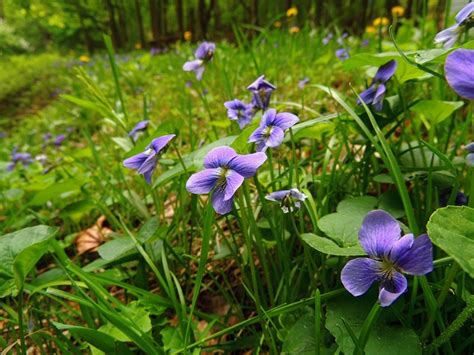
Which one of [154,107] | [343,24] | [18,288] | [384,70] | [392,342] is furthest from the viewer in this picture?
[343,24]

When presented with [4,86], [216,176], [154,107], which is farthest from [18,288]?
[4,86]

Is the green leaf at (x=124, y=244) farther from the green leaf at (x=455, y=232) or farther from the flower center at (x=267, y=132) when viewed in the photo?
the green leaf at (x=455, y=232)

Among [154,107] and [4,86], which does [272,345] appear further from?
[4,86]

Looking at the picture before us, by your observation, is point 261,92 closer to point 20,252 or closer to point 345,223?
point 345,223

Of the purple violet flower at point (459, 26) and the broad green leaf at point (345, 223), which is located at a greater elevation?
the purple violet flower at point (459, 26)

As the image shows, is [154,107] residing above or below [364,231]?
below

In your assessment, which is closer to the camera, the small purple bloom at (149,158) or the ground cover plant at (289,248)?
the ground cover plant at (289,248)

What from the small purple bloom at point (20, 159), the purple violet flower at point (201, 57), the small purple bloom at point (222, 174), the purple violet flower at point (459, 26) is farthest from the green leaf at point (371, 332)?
the small purple bloom at point (20, 159)
